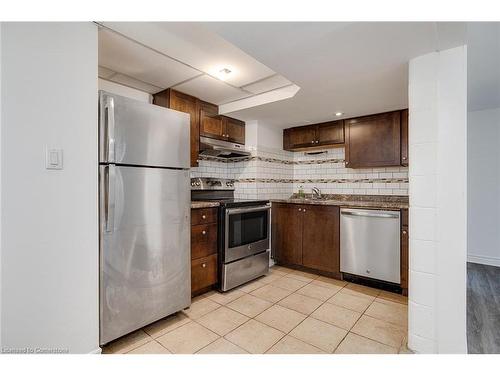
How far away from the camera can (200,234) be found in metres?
2.47

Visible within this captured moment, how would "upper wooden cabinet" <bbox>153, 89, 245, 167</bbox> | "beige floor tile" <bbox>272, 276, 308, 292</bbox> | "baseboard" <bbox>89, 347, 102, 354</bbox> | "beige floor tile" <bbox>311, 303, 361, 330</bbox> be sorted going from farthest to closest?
"beige floor tile" <bbox>272, 276, 308, 292</bbox> → "upper wooden cabinet" <bbox>153, 89, 245, 167</bbox> → "beige floor tile" <bbox>311, 303, 361, 330</bbox> → "baseboard" <bbox>89, 347, 102, 354</bbox>

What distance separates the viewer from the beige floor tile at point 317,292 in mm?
2560

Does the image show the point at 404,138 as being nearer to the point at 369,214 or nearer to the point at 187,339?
the point at 369,214

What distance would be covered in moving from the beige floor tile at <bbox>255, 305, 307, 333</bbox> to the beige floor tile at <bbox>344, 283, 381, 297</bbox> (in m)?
0.81

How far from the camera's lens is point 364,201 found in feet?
10.7

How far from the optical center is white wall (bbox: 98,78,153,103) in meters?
2.39

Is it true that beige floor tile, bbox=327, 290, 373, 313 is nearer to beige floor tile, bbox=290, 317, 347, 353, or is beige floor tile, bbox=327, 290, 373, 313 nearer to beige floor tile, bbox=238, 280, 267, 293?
A: beige floor tile, bbox=290, 317, 347, 353

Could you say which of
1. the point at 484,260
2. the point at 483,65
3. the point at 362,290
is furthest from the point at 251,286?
the point at 484,260

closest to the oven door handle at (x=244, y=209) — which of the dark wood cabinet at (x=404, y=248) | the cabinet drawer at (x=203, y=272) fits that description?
the cabinet drawer at (x=203, y=272)

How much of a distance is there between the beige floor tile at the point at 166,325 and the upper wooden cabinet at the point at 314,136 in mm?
2693

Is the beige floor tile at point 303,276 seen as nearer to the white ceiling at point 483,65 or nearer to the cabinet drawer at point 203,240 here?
the cabinet drawer at point 203,240

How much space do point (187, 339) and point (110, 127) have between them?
156cm

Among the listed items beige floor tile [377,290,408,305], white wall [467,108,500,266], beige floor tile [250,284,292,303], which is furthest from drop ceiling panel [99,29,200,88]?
white wall [467,108,500,266]

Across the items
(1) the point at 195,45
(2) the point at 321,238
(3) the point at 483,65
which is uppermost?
(3) the point at 483,65
